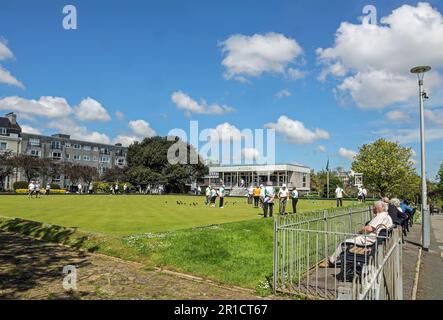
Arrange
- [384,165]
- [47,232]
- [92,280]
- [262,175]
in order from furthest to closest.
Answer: [262,175] → [384,165] → [47,232] → [92,280]

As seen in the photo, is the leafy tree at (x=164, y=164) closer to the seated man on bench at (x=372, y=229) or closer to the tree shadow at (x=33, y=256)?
the tree shadow at (x=33, y=256)

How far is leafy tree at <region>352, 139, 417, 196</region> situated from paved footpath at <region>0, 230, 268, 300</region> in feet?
173

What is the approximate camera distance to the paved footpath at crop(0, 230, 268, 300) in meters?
6.96

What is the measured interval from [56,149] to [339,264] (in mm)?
106439

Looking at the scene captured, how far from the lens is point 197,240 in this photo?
10.9 meters

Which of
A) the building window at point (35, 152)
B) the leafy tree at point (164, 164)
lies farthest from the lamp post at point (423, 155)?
the building window at point (35, 152)

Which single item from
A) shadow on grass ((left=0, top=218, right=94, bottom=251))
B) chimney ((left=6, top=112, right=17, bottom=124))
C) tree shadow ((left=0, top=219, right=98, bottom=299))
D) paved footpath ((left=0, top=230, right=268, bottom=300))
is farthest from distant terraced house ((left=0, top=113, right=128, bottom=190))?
paved footpath ((left=0, top=230, right=268, bottom=300))

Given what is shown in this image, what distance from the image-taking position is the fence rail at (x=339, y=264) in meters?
4.79

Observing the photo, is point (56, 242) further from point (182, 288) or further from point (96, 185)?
point (96, 185)

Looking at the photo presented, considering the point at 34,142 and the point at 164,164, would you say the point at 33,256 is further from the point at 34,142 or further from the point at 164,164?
the point at 34,142

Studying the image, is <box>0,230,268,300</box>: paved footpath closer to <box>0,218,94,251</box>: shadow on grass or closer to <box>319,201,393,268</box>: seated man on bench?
<box>0,218,94,251</box>: shadow on grass

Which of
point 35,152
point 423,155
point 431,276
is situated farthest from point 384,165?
point 35,152

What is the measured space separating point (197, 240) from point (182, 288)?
3215mm

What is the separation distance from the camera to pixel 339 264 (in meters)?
9.56
